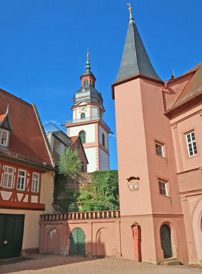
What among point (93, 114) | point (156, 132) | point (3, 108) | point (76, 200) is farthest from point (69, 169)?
point (93, 114)

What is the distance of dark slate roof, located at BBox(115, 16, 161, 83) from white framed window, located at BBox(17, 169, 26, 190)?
8.47 m

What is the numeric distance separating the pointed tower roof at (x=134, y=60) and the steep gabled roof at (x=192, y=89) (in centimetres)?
190

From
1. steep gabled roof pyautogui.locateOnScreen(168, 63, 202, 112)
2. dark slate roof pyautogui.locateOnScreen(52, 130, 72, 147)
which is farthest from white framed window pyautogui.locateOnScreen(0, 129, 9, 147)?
steep gabled roof pyautogui.locateOnScreen(168, 63, 202, 112)

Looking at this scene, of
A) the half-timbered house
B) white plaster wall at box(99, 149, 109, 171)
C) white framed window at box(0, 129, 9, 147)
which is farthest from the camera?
white plaster wall at box(99, 149, 109, 171)

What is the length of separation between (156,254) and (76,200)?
7.95 metres

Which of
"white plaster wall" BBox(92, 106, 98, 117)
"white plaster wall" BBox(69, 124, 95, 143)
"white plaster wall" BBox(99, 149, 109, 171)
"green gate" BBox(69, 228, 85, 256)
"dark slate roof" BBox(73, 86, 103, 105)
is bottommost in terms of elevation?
"green gate" BBox(69, 228, 85, 256)

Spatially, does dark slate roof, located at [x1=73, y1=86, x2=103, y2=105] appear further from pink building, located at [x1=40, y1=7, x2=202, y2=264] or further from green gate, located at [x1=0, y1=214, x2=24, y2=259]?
green gate, located at [x1=0, y1=214, x2=24, y2=259]

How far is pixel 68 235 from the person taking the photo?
14641mm

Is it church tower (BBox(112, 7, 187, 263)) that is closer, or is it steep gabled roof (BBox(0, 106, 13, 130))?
church tower (BBox(112, 7, 187, 263))

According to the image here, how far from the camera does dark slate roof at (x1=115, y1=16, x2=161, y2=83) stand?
51.2 feet

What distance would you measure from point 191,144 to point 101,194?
24.4 ft

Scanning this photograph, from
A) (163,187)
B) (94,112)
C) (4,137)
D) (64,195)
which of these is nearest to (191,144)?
(163,187)

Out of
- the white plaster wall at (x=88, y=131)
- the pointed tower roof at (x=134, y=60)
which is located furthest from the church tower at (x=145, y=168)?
the white plaster wall at (x=88, y=131)

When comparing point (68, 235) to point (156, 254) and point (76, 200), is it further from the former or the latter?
point (156, 254)
